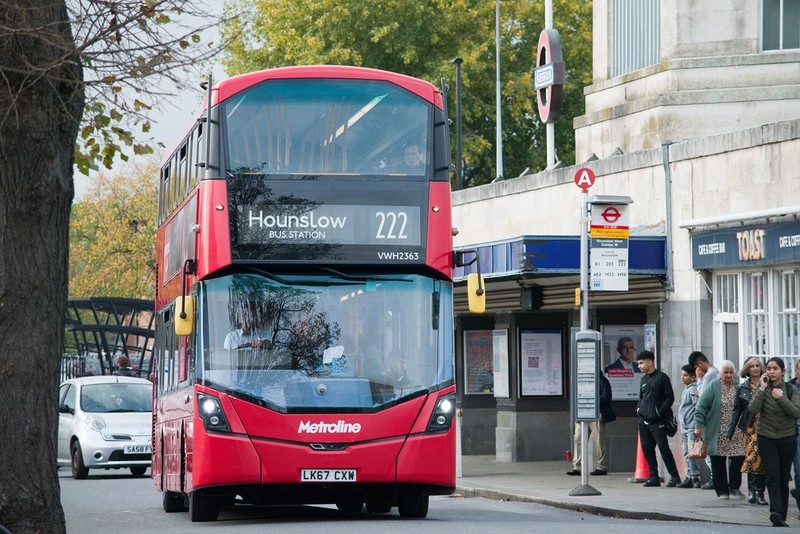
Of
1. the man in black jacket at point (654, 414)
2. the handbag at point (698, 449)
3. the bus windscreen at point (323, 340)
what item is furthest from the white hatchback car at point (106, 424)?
the bus windscreen at point (323, 340)

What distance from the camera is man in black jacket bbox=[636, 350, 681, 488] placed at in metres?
20.8

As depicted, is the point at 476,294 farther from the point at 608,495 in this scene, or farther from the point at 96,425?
the point at 96,425

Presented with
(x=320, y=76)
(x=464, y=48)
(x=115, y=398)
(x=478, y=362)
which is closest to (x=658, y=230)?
(x=478, y=362)

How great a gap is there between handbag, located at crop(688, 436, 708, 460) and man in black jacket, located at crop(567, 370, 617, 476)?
3.99 meters

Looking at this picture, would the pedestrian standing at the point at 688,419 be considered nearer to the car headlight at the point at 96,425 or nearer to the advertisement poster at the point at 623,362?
the advertisement poster at the point at 623,362

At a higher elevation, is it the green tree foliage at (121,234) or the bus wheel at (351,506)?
the green tree foliage at (121,234)

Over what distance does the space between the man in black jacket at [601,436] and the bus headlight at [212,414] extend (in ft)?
30.0

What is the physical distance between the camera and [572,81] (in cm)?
5938

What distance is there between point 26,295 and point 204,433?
150 inches

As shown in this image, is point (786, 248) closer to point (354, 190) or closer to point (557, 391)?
point (354, 190)

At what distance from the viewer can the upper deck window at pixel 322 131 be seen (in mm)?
15180

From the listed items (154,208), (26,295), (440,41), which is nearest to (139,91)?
(26,295)

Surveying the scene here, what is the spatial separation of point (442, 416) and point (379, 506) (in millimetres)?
2705

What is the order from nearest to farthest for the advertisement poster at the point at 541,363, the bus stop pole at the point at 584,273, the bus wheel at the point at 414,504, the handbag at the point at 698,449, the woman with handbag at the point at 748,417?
the bus wheel at the point at 414,504
the woman with handbag at the point at 748,417
the handbag at the point at 698,449
the bus stop pole at the point at 584,273
the advertisement poster at the point at 541,363
